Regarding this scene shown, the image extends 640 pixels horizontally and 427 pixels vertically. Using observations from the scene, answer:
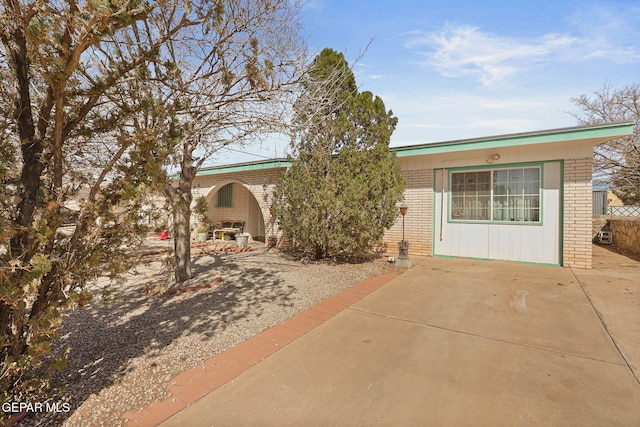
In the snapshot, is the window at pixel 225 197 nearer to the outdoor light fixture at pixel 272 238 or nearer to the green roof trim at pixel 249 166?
the green roof trim at pixel 249 166

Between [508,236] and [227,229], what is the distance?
9.83 meters

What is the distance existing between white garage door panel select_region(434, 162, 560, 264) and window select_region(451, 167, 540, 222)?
180 mm

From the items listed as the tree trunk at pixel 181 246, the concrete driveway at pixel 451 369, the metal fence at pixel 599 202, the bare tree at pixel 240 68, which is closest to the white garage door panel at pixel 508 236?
the concrete driveway at pixel 451 369

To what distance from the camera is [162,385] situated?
2.31 metres

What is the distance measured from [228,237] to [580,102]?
16760 mm

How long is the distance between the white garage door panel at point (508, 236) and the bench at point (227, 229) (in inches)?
313

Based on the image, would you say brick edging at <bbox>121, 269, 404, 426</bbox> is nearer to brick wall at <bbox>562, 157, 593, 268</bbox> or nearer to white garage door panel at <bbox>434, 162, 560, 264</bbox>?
white garage door panel at <bbox>434, 162, 560, 264</bbox>

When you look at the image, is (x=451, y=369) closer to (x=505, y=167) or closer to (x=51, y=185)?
(x=51, y=185)

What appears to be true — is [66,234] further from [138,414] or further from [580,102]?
[580,102]

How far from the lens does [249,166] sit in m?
10.2

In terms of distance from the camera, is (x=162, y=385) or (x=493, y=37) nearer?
(x=162, y=385)

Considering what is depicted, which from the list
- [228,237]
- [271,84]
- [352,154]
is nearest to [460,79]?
[352,154]

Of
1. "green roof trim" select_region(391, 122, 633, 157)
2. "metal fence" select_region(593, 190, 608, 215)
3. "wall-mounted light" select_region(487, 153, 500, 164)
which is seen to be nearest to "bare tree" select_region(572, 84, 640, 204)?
"metal fence" select_region(593, 190, 608, 215)

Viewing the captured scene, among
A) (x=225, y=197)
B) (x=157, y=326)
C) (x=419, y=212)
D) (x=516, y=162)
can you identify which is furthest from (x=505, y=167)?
(x=225, y=197)
